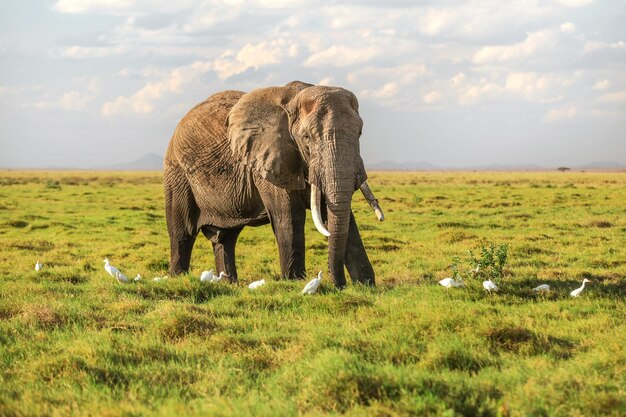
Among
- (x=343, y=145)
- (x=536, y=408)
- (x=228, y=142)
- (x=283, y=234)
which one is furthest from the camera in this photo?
(x=228, y=142)

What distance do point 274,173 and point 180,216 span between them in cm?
348

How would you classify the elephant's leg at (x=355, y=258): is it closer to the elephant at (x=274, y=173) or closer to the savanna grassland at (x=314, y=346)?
the elephant at (x=274, y=173)

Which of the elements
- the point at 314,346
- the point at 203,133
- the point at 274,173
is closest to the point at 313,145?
the point at 274,173

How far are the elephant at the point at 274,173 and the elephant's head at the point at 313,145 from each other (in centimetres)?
1

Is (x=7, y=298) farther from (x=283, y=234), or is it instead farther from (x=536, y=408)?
(x=536, y=408)

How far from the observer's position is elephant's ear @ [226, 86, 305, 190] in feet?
38.3

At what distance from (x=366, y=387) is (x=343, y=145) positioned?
4968mm

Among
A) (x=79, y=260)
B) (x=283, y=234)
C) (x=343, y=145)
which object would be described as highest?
(x=343, y=145)

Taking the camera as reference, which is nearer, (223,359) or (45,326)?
(223,359)

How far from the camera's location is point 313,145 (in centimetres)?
1103

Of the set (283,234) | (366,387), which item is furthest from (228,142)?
(366,387)

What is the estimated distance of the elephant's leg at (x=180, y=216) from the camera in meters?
14.5

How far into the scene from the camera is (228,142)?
1328cm

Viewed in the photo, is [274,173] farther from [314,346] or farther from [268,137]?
[314,346]
